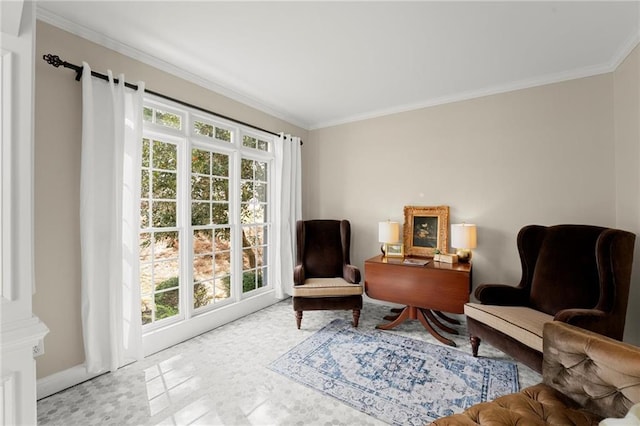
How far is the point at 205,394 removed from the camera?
1.86 meters

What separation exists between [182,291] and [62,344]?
2.96 feet

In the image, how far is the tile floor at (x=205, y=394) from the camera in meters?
1.65

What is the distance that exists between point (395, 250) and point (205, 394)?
7.57ft

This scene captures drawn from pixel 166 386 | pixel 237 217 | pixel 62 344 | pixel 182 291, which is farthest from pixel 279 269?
pixel 62 344

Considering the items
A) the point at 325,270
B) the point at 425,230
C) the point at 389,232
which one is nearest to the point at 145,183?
the point at 325,270

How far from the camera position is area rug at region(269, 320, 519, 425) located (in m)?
1.76

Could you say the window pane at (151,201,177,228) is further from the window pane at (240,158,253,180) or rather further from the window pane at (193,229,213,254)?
the window pane at (240,158,253,180)

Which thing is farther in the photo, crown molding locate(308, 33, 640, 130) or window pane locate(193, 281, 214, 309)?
window pane locate(193, 281, 214, 309)

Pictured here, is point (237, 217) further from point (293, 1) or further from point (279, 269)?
point (293, 1)

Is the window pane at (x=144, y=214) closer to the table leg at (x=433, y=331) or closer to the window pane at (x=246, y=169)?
the window pane at (x=246, y=169)

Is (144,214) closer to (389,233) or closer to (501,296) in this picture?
(389,233)

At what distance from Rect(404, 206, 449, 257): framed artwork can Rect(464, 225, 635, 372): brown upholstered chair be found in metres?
0.78

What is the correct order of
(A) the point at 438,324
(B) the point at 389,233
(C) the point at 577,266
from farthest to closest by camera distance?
(B) the point at 389,233 < (A) the point at 438,324 < (C) the point at 577,266

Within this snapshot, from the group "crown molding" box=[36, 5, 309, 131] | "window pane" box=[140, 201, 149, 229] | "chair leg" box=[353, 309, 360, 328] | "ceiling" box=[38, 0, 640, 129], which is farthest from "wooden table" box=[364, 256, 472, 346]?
"crown molding" box=[36, 5, 309, 131]
